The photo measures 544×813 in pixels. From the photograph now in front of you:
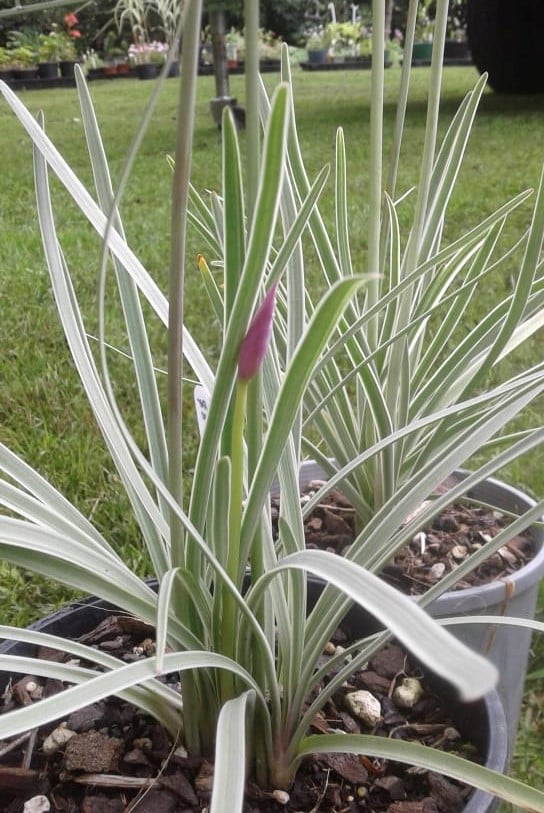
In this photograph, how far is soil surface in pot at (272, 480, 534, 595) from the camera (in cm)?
72

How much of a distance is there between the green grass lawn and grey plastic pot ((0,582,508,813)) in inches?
8.8

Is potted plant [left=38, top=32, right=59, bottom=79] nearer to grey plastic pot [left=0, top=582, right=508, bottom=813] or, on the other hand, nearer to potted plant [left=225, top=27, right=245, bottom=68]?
potted plant [left=225, top=27, right=245, bottom=68]

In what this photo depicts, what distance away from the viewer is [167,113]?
4.59 m

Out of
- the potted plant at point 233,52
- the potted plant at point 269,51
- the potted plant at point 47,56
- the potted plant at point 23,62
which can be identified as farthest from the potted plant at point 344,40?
the potted plant at point 23,62

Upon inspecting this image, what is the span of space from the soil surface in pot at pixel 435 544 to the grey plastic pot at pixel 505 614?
0.11 ft

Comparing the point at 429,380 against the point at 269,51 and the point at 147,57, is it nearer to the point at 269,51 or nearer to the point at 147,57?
the point at 147,57

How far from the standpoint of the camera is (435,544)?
77 cm

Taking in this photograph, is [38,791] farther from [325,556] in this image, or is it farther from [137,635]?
[325,556]

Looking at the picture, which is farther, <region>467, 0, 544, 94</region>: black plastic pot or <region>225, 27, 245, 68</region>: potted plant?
<region>225, 27, 245, 68</region>: potted plant

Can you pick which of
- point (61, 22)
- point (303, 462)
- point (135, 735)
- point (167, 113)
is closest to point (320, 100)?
point (167, 113)

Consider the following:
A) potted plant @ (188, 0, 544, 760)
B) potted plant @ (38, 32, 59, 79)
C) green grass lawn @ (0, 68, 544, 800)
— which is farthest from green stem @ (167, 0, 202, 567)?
potted plant @ (38, 32, 59, 79)

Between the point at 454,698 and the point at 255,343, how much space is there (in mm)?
346

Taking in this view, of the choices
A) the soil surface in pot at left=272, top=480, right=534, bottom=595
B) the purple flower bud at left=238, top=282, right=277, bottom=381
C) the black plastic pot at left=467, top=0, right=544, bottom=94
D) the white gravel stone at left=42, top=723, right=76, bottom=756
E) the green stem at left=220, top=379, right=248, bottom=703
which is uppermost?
the black plastic pot at left=467, top=0, right=544, bottom=94

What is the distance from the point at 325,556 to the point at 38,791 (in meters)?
0.29
